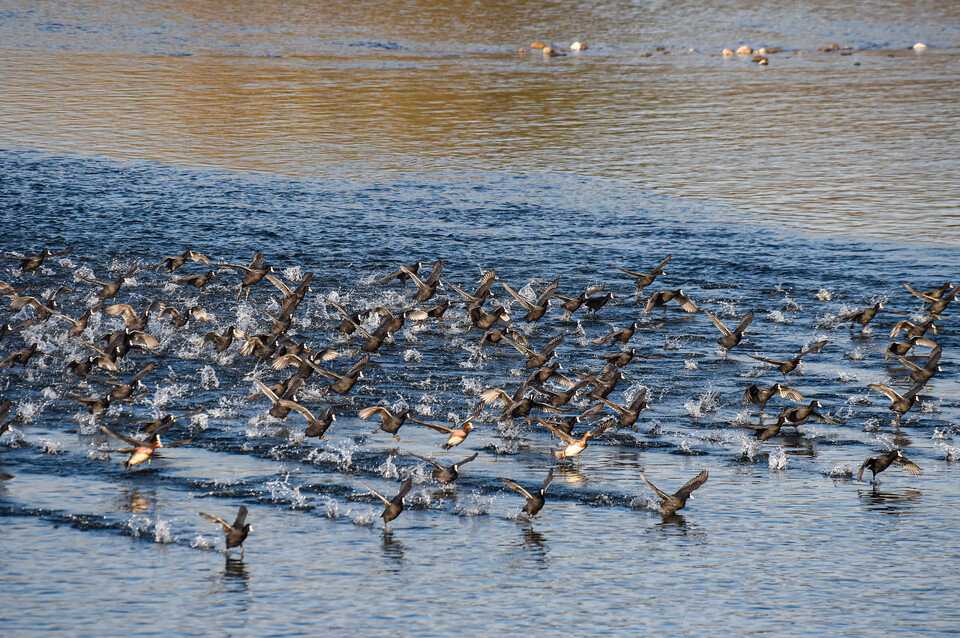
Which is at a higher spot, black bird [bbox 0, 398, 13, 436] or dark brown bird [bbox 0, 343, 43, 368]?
dark brown bird [bbox 0, 343, 43, 368]

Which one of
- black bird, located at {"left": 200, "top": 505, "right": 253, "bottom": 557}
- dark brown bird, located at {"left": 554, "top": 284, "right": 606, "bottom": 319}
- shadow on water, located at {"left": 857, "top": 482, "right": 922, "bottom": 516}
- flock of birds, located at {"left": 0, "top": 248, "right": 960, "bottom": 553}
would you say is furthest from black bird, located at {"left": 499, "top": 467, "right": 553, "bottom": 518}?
dark brown bird, located at {"left": 554, "top": 284, "right": 606, "bottom": 319}

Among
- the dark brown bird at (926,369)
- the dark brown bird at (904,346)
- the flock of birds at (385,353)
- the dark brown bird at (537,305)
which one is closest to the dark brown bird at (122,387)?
the flock of birds at (385,353)

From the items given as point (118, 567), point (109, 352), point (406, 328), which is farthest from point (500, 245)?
point (118, 567)

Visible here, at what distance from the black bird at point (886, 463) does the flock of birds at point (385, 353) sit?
0.05ft

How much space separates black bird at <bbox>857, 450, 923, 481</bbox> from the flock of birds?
14 mm

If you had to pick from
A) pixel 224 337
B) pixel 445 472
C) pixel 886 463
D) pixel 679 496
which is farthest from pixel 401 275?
pixel 886 463

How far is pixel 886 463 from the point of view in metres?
11.9

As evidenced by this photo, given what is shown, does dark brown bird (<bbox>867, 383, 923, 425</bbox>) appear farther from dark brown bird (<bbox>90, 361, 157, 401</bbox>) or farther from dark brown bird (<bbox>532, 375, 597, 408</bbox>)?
dark brown bird (<bbox>90, 361, 157, 401</bbox>)

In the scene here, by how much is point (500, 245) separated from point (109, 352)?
836 centimetres

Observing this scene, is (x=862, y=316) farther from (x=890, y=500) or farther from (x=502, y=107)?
(x=502, y=107)

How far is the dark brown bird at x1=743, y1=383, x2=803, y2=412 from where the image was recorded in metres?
13.9

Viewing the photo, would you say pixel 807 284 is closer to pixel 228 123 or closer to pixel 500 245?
pixel 500 245

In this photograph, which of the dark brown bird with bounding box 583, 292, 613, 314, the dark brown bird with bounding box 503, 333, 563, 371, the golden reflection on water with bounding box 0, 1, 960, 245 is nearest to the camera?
the dark brown bird with bounding box 503, 333, 563, 371

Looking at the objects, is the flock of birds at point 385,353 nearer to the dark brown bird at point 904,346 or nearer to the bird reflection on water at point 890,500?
the dark brown bird at point 904,346
